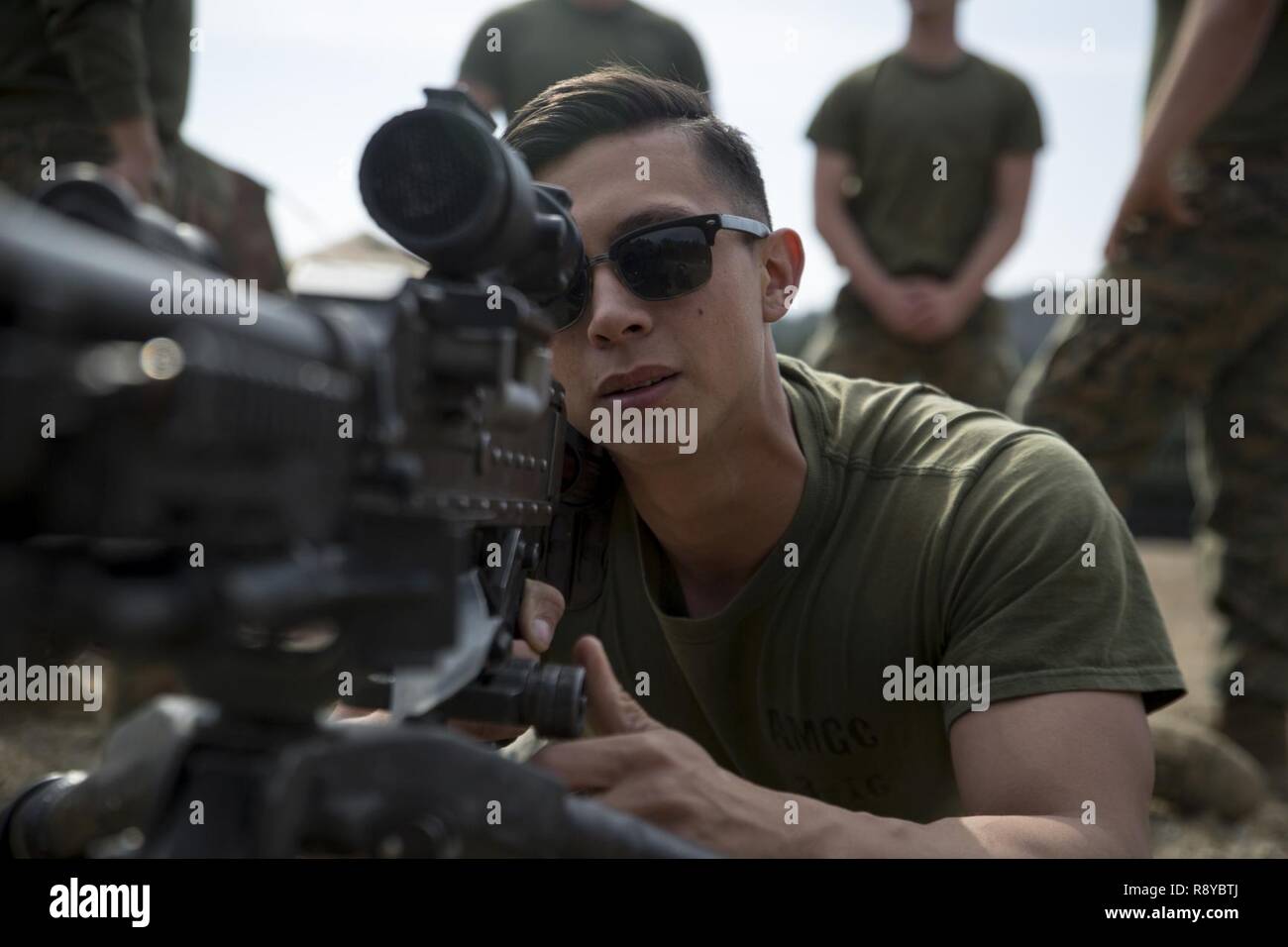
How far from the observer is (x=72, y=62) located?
3.80 m

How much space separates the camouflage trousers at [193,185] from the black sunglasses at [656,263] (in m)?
1.73

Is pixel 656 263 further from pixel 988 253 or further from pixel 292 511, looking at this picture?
pixel 988 253

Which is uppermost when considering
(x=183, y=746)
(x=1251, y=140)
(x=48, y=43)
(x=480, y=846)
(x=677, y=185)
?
(x=48, y=43)

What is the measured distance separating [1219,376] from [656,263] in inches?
102

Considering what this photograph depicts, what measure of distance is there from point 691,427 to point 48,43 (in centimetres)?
274

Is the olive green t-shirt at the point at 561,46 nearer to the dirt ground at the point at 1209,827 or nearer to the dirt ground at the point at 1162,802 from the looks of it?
the dirt ground at the point at 1209,827

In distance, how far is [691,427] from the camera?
234cm

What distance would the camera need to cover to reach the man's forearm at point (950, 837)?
5.57ft

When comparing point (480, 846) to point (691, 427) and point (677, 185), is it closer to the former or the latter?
point (691, 427)

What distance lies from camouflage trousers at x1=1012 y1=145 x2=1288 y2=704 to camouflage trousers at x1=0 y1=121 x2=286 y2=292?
2467mm

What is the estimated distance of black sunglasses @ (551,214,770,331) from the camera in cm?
230
